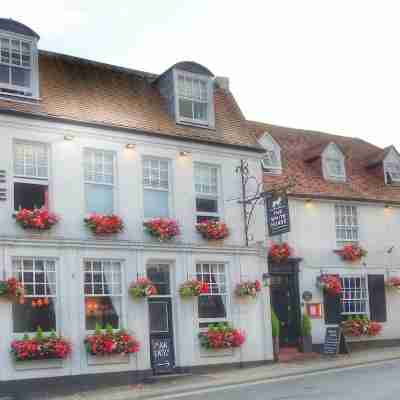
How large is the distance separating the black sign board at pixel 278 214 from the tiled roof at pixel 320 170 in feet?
13.1

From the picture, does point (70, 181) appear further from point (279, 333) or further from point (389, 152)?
point (389, 152)

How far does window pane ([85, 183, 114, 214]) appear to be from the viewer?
66.9 feet

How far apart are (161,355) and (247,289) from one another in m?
3.42

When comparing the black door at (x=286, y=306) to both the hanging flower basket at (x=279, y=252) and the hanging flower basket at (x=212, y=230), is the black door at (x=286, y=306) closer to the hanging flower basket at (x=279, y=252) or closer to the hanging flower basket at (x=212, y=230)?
the hanging flower basket at (x=279, y=252)

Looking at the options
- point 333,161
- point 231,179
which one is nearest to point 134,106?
point 231,179

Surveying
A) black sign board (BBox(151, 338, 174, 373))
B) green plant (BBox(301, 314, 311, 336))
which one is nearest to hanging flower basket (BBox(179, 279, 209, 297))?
black sign board (BBox(151, 338, 174, 373))

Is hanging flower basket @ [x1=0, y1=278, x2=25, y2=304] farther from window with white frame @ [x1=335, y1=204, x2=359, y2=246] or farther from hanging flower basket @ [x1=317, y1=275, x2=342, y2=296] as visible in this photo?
window with white frame @ [x1=335, y1=204, x2=359, y2=246]

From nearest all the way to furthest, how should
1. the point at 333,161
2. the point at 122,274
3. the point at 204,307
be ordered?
the point at 122,274, the point at 204,307, the point at 333,161

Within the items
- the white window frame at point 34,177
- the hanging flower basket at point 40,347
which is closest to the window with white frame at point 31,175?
the white window frame at point 34,177

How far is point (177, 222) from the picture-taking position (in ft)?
71.0

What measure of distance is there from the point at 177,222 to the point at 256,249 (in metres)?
3.09

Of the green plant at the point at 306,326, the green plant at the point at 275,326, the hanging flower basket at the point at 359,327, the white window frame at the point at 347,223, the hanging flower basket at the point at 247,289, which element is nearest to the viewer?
the hanging flower basket at the point at 247,289

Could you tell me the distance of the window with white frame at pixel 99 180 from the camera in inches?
805

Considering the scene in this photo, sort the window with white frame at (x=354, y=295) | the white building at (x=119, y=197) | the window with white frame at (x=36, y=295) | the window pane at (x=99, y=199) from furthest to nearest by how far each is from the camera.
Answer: the window with white frame at (x=354, y=295), the window pane at (x=99, y=199), the white building at (x=119, y=197), the window with white frame at (x=36, y=295)
